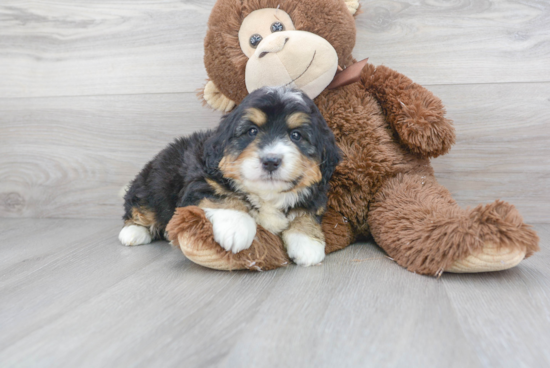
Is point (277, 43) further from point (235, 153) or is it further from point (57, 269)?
point (57, 269)

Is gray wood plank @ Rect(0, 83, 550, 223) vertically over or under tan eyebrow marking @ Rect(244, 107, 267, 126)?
under

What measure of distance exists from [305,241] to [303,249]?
39 mm

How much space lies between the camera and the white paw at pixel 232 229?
1.41 metres

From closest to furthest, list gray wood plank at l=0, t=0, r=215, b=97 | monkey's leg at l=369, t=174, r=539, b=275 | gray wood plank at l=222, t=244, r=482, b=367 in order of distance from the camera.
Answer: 1. gray wood plank at l=222, t=244, r=482, b=367
2. monkey's leg at l=369, t=174, r=539, b=275
3. gray wood plank at l=0, t=0, r=215, b=97

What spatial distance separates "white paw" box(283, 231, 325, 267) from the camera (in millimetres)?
1573

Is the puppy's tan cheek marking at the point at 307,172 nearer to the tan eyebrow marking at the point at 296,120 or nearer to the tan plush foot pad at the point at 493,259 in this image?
the tan eyebrow marking at the point at 296,120

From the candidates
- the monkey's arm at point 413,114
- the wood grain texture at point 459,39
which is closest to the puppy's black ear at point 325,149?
the monkey's arm at point 413,114

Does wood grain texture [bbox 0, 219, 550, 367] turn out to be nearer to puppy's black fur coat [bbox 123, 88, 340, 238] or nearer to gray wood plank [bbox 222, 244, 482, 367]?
gray wood plank [bbox 222, 244, 482, 367]

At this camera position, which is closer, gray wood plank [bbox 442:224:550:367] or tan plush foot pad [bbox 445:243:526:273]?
gray wood plank [bbox 442:224:550:367]

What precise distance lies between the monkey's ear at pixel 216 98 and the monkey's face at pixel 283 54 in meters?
0.31

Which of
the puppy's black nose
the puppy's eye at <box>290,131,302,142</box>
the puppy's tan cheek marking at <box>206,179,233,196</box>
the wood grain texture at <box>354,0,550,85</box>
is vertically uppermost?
the wood grain texture at <box>354,0,550,85</box>

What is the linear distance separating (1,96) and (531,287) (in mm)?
3100

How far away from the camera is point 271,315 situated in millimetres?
1154

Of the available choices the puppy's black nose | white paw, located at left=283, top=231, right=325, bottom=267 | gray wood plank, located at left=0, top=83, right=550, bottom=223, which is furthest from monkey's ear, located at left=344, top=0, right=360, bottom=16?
white paw, located at left=283, top=231, right=325, bottom=267
